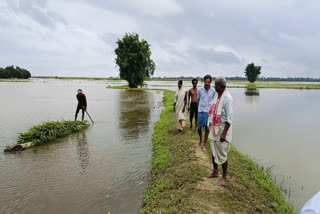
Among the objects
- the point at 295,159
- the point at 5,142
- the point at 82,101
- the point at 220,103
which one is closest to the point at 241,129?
the point at 295,159

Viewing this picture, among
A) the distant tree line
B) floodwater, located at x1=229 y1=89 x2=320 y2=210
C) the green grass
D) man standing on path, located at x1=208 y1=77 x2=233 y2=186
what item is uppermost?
the distant tree line

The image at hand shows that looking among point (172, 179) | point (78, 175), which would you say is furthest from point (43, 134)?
point (172, 179)

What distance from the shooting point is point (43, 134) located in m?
8.16

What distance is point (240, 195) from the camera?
13.0 ft

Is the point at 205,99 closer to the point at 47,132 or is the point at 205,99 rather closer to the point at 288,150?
the point at 288,150

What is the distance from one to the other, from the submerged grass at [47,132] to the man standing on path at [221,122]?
6.97 meters

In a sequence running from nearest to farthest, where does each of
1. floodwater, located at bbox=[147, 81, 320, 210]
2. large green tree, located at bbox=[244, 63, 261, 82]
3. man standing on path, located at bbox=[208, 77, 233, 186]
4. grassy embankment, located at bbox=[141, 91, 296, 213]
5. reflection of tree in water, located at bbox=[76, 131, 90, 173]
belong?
grassy embankment, located at bbox=[141, 91, 296, 213], man standing on path, located at bbox=[208, 77, 233, 186], floodwater, located at bbox=[147, 81, 320, 210], reflection of tree in water, located at bbox=[76, 131, 90, 173], large green tree, located at bbox=[244, 63, 261, 82]

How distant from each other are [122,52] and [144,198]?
4415 centimetres

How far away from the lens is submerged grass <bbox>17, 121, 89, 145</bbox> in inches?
306

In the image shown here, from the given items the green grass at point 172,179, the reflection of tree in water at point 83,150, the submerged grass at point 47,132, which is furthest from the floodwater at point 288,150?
the submerged grass at point 47,132

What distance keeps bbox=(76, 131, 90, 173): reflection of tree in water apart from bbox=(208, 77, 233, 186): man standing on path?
3646 mm

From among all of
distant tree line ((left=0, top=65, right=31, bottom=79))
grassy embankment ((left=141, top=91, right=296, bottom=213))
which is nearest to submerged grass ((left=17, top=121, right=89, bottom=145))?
grassy embankment ((left=141, top=91, right=296, bottom=213))

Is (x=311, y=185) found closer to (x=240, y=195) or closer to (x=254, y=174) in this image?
(x=254, y=174)

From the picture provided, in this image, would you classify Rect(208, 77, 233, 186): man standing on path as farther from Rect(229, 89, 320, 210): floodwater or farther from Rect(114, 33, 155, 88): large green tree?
Rect(114, 33, 155, 88): large green tree
